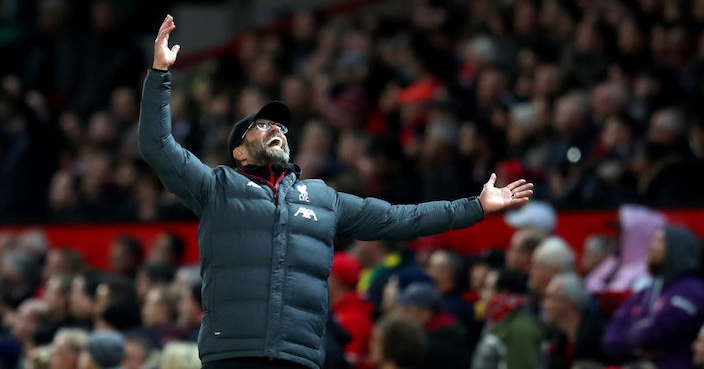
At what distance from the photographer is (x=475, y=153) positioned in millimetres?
12617

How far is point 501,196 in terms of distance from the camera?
22.3ft

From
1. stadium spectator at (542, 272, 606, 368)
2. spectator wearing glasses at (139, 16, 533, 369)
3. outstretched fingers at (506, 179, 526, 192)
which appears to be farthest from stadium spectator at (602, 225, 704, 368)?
spectator wearing glasses at (139, 16, 533, 369)

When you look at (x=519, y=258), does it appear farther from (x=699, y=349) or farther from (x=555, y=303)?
(x=699, y=349)

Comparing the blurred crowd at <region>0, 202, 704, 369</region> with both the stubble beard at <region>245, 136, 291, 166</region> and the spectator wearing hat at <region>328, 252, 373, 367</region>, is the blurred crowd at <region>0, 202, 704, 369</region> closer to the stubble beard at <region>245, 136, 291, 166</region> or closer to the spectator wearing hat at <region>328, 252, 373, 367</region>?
the spectator wearing hat at <region>328, 252, 373, 367</region>

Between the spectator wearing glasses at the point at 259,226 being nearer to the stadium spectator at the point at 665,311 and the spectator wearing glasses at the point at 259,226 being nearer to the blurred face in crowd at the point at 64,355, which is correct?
the stadium spectator at the point at 665,311

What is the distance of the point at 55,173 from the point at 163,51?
10437 millimetres

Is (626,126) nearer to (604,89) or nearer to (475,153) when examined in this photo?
(604,89)

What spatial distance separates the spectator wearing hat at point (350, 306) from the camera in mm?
10234

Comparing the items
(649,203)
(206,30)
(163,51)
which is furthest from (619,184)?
(206,30)

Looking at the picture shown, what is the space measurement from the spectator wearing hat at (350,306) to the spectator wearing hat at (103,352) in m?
1.38

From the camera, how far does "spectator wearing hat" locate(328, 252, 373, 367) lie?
1023cm

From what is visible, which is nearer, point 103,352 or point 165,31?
point 165,31

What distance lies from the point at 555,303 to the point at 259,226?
3355 millimetres

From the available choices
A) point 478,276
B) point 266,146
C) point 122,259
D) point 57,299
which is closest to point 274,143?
point 266,146
